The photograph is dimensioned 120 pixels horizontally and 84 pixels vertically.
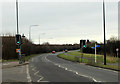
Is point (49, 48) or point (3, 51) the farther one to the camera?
point (49, 48)

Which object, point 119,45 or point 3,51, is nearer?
point 3,51

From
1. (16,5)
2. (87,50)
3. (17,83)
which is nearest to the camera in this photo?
(17,83)

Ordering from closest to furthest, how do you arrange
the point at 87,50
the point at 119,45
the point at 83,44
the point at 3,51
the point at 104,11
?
Answer: 1. the point at 104,11
2. the point at 83,44
3. the point at 3,51
4. the point at 119,45
5. the point at 87,50

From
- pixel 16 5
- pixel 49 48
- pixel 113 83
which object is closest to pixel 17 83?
pixel 113 83

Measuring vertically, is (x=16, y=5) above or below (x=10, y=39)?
above

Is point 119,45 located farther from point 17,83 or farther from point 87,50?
point 17,83

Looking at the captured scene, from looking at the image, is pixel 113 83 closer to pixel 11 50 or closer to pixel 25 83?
pixel 25 83

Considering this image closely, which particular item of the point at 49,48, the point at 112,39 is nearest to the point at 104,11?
the point at 112,39

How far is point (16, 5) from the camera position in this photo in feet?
85.9

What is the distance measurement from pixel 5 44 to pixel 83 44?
52.0 ft

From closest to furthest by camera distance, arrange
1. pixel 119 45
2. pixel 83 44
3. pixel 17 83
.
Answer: pixel 17 83, pixel 83 44, pixel 119 45

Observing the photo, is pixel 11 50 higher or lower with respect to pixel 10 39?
lower

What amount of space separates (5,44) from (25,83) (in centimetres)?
2563

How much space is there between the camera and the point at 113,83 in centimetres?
1057
